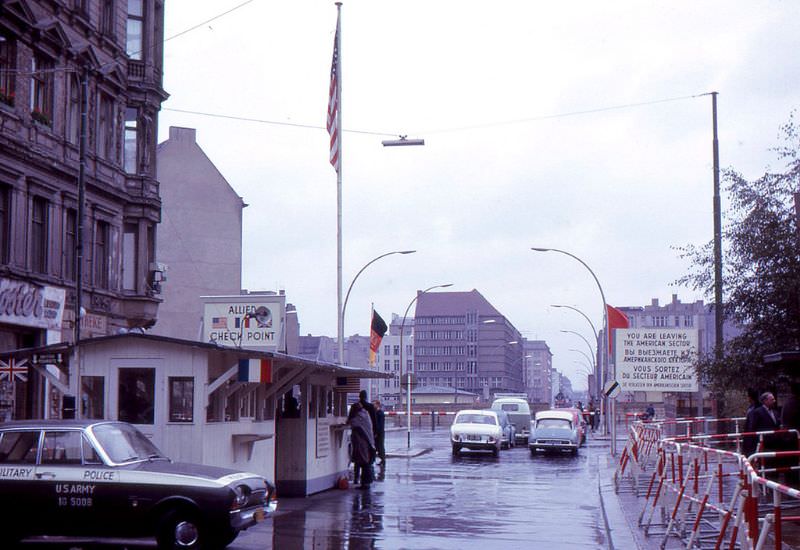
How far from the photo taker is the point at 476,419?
42.0 meters

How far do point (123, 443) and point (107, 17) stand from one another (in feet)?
69.5

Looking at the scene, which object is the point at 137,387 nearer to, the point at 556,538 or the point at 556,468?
the point at 556,538

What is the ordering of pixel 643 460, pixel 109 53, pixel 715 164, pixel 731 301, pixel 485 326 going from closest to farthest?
pixel 731 301, pixel 643 460, pixel 715 164, pixel 109 53, pixel 485 326

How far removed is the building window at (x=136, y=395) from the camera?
16844mm

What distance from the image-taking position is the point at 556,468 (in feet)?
109

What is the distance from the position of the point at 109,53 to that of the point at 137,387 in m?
17.3

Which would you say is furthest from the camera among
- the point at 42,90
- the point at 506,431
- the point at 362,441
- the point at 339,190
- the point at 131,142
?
the point at 506,431

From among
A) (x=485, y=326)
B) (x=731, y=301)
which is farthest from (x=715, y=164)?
(x=485, y=326)

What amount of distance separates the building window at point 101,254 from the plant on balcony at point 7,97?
219 inches

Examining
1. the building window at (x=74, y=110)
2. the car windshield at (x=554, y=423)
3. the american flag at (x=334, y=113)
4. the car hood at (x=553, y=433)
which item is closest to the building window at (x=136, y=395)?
the american flag at (x=334, y=113)

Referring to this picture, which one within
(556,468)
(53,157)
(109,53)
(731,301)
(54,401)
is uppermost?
(109,53)

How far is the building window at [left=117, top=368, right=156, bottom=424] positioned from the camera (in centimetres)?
1684

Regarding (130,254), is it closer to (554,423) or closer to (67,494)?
(554,423)

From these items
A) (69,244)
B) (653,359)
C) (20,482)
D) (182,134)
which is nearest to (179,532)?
(20,482)
